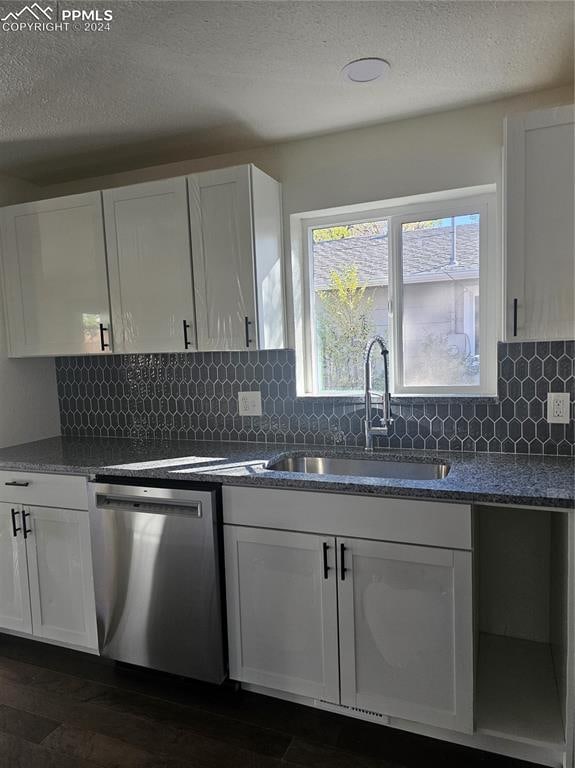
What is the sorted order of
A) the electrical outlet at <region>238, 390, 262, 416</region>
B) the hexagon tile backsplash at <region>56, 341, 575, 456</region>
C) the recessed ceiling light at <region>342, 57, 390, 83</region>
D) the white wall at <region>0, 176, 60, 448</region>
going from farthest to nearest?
the white wall at <region>0, 176, 60, 448</region> → the electrical outlet at <region>238, 390, 262, 416</region> → the hexagon tile backsplash at <region>56, 341, 575, 456</region> → the recessed ceiling light at <region>342, 57, 390, 83</region>

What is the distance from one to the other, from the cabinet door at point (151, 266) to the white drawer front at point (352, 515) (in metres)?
0.86

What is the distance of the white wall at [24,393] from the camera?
8.92 feet

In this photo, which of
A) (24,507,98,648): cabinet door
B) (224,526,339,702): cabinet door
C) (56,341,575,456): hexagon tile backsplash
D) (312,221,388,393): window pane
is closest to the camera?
(224,526,339,702): cabinet door

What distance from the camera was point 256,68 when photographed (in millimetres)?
1733

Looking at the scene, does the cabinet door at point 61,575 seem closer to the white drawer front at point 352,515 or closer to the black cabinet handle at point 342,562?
the white drawer front at point 352,515

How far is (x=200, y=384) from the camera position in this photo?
106 inches

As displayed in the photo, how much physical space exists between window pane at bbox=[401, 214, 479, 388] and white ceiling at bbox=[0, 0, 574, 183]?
0.54 meters

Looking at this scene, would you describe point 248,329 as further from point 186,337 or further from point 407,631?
point 407,631

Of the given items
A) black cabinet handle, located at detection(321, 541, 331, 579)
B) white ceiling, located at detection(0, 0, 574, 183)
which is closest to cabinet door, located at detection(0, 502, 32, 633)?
black cabinet handle, located at detection(321, 541, 331, 579)

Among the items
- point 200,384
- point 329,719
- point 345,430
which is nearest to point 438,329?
point 345,430

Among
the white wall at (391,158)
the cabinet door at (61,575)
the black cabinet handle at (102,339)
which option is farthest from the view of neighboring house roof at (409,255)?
the cabinet door at (61,575)

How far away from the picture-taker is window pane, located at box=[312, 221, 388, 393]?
241cm

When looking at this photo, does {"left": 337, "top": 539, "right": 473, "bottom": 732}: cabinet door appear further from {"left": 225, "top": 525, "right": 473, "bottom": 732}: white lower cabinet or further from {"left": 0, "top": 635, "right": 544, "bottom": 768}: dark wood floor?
{"left": 0, "top": 635, "right": 544, "bottom": 768}: dark wood floor

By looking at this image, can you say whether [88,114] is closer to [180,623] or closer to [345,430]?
[345,430]
